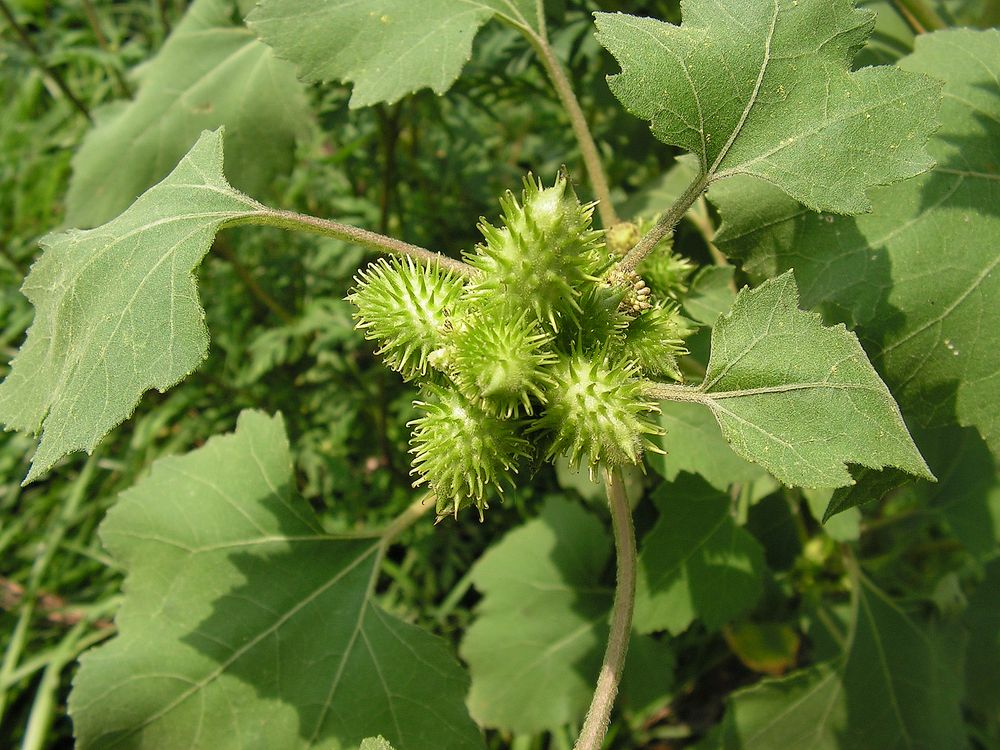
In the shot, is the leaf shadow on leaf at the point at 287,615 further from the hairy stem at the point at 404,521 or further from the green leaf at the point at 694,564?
the green leaf at the point at 694,564

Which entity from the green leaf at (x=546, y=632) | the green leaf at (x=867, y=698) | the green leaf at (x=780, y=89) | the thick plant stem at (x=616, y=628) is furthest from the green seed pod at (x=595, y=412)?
the green leaf at (x=546, y=632)

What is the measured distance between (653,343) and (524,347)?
0.74 ft

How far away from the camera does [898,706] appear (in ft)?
6.40

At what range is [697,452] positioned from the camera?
5.01 feet

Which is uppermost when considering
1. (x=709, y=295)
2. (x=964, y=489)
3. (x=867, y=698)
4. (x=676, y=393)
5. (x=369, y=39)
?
(x=369, y=39)

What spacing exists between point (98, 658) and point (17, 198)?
2274mm

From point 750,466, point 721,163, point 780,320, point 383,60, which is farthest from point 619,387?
point 383,60

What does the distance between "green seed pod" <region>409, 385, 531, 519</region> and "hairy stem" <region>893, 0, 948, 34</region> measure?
151 cm

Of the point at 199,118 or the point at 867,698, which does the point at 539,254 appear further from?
the point at 867,698

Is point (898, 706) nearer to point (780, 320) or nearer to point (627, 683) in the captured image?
point (627, 683)

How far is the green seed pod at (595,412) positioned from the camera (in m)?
1.04

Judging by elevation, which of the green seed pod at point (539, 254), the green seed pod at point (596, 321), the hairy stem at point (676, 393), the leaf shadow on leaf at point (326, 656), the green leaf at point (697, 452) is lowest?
the leaf shadow on leaf at point (326, 656)

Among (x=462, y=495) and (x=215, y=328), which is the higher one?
(x=462, y=495)

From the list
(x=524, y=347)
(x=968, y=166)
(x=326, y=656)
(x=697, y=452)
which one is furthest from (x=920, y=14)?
(x=326, y=656)
